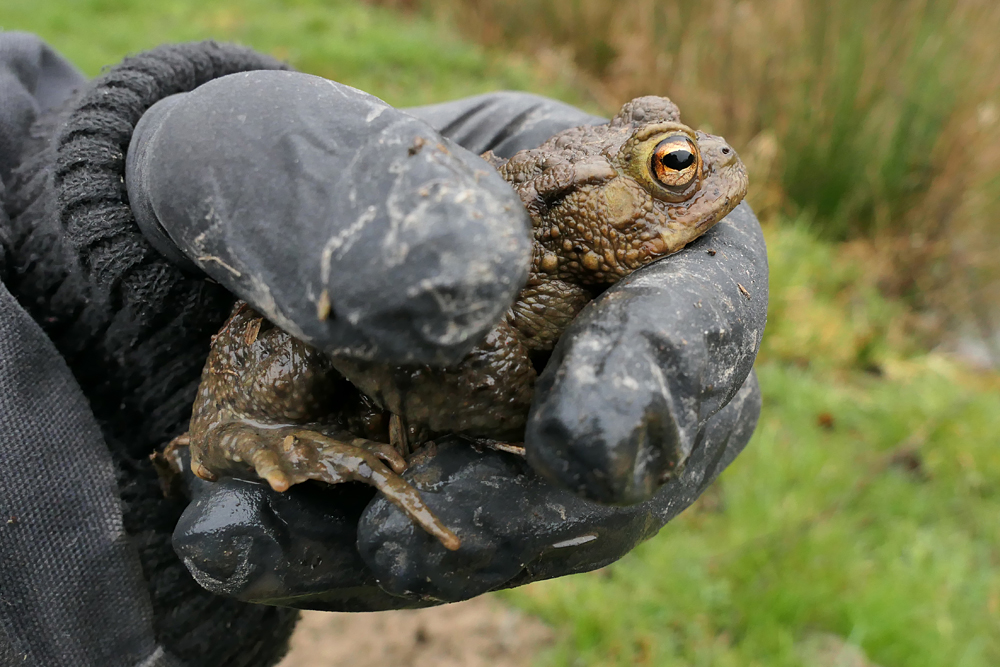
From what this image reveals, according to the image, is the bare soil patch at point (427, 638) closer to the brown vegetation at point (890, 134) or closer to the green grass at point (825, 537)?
the green grass at point (825, 537)

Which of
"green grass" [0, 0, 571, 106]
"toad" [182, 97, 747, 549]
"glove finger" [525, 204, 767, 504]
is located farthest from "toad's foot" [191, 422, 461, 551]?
"green grass" [0, 0, 571, 106]

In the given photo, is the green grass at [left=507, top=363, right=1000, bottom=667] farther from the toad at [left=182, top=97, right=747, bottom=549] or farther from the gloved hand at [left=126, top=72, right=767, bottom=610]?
the toad at [left=182, top=97, right=747, bottom=549]

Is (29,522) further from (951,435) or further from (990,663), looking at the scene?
(951,435)

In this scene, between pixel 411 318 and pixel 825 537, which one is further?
pixel 825 537

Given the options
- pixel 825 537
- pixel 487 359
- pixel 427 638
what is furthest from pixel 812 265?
pixel 487 359

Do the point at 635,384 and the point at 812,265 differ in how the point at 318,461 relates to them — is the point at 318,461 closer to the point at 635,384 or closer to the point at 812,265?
the point at 635,384

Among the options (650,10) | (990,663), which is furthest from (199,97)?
(650,10)

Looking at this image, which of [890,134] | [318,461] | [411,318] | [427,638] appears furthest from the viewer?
[890,134]
